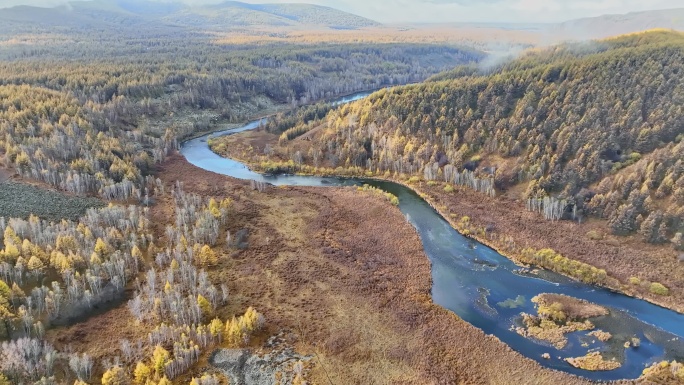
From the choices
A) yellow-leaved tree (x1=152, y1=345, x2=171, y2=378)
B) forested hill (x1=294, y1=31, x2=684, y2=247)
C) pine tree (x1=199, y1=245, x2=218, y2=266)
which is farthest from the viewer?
forested hill (x1=294, y1=31, x2=684, y2=247)

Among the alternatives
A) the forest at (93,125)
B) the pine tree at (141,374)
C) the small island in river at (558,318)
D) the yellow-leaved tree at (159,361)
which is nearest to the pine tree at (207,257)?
the yellow-leaved tree at (159,361)

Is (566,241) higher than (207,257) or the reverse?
higher

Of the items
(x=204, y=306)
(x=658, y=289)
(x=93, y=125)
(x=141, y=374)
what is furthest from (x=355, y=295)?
(x=93, y=125)

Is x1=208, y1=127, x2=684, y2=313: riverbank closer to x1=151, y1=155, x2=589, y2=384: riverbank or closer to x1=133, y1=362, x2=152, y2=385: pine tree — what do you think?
x1=151, y1=155, x2=589, y2=384: riverbank

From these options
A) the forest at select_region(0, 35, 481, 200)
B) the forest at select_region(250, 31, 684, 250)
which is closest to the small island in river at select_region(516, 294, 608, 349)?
the forest at select_region(250, 31, 684, 250)

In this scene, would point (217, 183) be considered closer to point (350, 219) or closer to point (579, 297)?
point (350, 219)

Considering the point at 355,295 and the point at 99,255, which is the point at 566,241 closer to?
the point at 355,295

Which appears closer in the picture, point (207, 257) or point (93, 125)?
point (207, 257)

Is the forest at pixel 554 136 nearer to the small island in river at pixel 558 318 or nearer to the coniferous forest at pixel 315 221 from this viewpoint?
the coniferous forest at pixel 315 221
